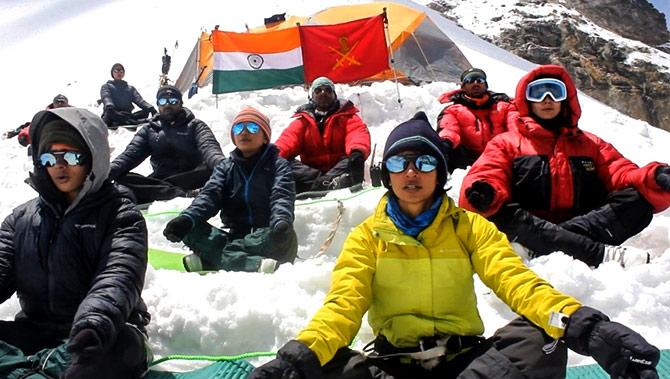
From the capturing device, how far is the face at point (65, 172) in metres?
2.52

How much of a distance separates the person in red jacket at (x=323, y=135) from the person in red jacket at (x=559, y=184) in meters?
1.92

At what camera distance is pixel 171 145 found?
18.7ft

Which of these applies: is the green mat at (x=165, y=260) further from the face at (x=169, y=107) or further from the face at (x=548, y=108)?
the face at (x=548, y=108)

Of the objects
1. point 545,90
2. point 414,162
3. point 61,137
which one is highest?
point 61,137

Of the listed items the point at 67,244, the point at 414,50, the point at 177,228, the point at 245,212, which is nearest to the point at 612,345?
the point at 67,244

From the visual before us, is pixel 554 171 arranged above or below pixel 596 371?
above

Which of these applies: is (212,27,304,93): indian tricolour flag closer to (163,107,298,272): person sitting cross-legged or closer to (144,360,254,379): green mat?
(163,107,298,272): person sitting cross-legged

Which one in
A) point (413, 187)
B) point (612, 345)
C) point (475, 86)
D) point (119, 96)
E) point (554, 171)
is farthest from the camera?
point (119, 96)

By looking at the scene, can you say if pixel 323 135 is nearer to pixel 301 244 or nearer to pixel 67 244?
pixel 301 244

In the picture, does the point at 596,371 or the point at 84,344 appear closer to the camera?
the point at 84,344

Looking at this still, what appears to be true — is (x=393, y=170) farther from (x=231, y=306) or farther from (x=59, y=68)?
(x=59, y=68)

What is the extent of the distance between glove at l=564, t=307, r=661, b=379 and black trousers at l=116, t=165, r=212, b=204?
4274 mm

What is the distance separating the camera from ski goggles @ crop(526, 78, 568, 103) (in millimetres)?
3832

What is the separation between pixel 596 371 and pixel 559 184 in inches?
57.6
